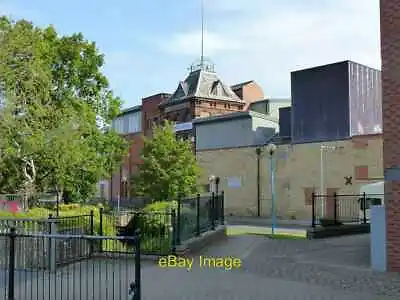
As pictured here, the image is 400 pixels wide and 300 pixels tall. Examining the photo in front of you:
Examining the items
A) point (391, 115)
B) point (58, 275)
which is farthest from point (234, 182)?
point (58, 275)

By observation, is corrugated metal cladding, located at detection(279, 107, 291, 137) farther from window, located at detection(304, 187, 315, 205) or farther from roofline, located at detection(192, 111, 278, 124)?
window, located at detection(304, 187, 315, 205)

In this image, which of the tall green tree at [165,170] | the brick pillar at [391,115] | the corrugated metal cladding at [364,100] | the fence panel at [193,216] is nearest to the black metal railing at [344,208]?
the fence panel at [193,216]

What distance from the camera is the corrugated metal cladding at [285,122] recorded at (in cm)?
4666

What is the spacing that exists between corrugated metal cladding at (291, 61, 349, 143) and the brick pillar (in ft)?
89.7

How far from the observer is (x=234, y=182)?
4769 cm

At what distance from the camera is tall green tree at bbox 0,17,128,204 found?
24.3 metres

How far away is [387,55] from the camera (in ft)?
41.5

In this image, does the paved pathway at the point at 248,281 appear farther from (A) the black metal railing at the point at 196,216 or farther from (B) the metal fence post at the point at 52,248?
(A) the black metal railing at the point at 196,216

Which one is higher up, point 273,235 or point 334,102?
point 334,102

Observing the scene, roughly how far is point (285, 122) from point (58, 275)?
37101mm

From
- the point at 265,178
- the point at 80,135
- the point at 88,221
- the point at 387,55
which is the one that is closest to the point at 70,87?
the point at 80,135

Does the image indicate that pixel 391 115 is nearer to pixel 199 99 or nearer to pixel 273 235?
pixel 273 235

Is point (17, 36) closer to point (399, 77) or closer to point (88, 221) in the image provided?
point (88, 221)

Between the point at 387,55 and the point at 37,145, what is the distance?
793 inches
